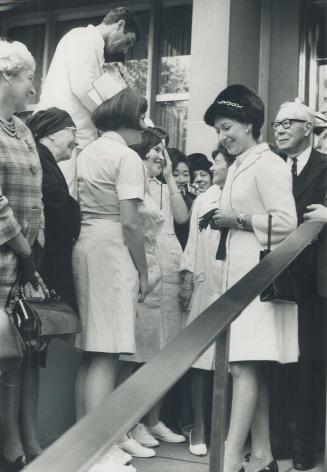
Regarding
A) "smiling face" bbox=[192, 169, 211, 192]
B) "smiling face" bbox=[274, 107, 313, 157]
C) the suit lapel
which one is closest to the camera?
the suit lapel

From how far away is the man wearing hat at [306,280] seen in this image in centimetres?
341

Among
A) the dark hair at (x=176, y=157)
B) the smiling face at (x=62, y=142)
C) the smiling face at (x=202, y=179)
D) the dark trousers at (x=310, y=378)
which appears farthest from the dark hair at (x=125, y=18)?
the dark trousers at (x=310, y=378)

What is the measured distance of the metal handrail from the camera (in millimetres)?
1210

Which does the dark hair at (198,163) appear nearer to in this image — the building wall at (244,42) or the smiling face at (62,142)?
the building wall at (244,42)

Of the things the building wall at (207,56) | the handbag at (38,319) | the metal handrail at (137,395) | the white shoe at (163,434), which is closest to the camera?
the metal handrail at (137,395)

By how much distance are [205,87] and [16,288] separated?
11.7 ft

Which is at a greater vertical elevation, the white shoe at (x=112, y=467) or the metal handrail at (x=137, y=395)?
the metal handrail at (x=137, y=395)

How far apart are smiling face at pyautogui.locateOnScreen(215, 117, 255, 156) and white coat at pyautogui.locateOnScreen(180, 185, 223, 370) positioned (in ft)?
2.62

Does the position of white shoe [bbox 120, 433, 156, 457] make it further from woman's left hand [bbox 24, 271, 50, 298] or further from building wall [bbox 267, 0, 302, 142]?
building wall [bbox 267, 0, 302, 142]

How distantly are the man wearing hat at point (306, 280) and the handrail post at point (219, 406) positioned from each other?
1.06 metres

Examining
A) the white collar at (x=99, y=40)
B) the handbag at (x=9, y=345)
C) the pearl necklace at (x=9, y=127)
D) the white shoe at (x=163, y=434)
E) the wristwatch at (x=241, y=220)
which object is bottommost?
the white shoe at (x=163, y=434)

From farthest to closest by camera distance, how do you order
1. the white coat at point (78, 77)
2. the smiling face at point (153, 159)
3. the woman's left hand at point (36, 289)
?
the smiling face at point (153, 159) < the white coat at point (78, 77) < the woman's left hand at point (36, 289)

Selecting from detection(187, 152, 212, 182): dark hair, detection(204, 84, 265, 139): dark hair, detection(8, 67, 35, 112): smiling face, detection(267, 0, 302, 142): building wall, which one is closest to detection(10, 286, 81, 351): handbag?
detection(8, 67, 35, 112): smiling face

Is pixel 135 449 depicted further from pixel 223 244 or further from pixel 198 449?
pixel 223 244
